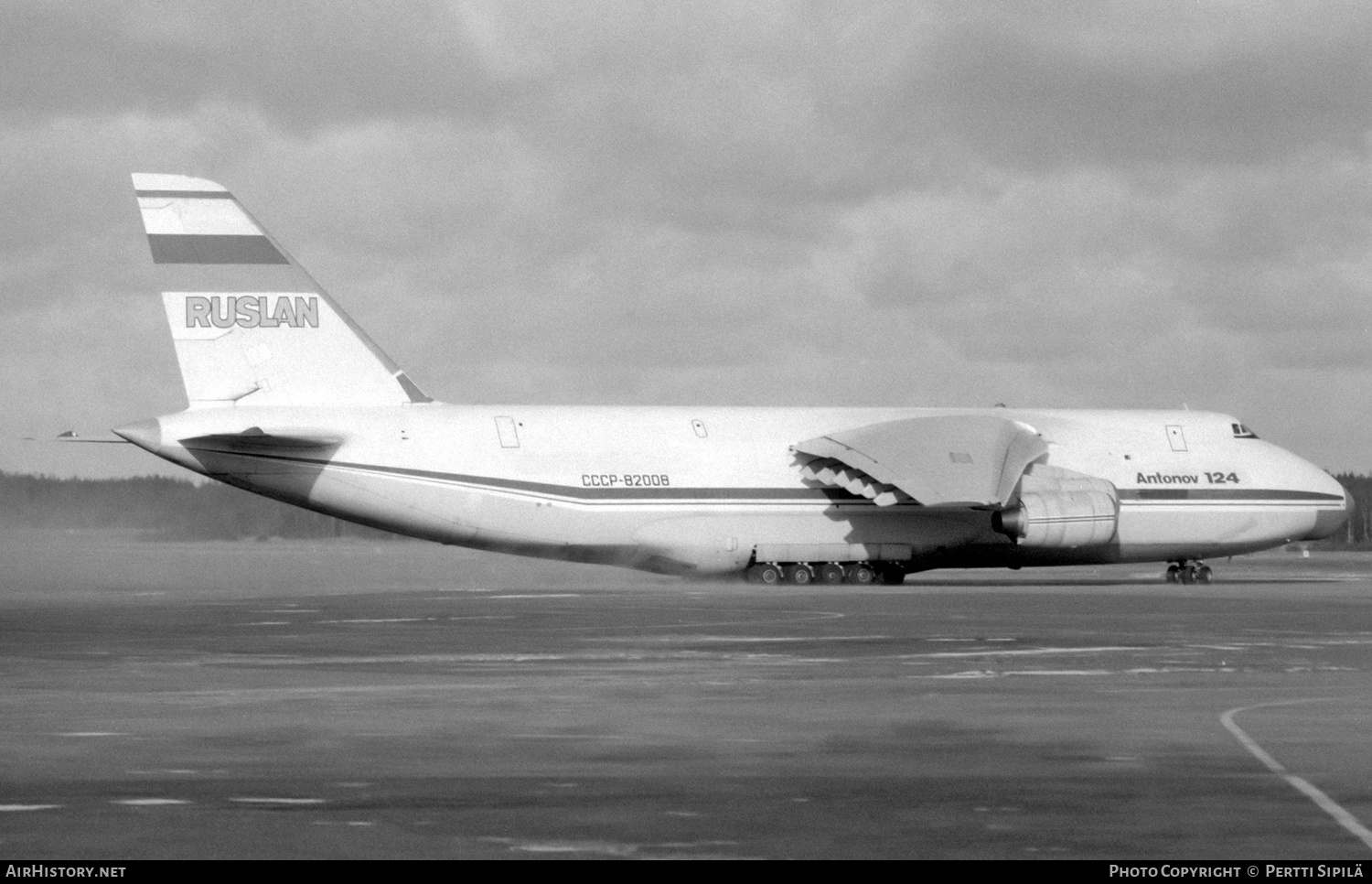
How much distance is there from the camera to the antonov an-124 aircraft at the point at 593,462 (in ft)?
140

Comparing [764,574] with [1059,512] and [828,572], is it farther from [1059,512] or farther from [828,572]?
[1059,512]

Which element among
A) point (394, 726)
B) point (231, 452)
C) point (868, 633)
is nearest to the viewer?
point (394, 726)

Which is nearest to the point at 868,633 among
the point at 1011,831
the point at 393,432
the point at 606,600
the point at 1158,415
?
the point at 606,600

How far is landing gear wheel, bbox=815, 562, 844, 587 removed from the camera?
46.2m

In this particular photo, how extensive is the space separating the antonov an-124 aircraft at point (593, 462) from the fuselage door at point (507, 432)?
0.05 metres

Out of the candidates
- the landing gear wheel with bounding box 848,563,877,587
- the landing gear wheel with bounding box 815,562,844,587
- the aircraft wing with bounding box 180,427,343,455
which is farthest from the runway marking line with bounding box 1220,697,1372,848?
the landing gear wheel with bounding box 848,563,877,587

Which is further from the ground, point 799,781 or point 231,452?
point 231,452

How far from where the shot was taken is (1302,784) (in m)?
11.1

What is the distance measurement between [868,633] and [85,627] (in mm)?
11334

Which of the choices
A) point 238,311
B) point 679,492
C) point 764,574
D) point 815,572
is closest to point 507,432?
point 679,492

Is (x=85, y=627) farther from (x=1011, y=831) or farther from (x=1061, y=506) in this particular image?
(x=1061, y=506)

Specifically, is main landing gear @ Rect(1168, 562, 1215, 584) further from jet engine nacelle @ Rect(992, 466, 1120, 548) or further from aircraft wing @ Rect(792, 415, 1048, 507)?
aircraft wing @ Rect(792, 415, 1048, 507)

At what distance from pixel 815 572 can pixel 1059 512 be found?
247 inches

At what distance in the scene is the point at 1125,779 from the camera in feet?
37.4
